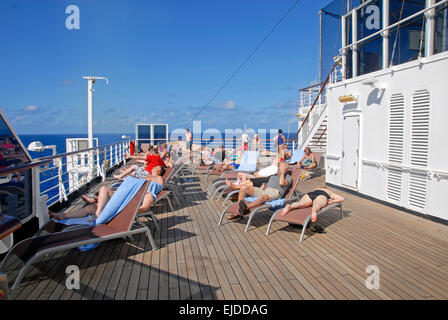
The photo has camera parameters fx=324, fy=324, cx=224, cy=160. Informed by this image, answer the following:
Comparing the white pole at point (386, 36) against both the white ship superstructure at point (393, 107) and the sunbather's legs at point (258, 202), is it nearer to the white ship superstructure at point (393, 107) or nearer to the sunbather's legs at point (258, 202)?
the white ship superstructure at point (393, 107)

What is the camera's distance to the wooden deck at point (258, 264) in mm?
2410

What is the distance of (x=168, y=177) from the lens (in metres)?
5.48

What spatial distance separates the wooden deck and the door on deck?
1.85 m

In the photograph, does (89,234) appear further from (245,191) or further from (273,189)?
(273,189)

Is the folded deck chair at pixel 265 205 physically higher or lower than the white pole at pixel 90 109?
lower

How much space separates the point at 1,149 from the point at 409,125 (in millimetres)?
5279

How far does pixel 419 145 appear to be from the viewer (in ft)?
15.1

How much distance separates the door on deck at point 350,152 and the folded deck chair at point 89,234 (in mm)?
4249

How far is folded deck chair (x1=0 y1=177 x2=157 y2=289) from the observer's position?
2.49m
